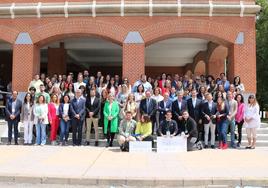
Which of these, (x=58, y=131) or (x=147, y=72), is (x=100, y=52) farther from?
(x=58, y=131)

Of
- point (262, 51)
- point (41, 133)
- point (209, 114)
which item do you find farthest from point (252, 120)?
point (262, 51)

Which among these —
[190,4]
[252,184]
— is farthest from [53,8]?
[252,184]

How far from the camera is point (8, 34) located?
55.7 ft

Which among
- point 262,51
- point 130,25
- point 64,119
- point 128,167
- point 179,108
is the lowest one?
point 128,167

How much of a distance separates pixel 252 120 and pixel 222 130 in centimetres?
103

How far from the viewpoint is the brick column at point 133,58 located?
53.9ft

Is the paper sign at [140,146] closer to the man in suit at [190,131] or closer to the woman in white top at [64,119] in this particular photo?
the man in suit at [190,131]

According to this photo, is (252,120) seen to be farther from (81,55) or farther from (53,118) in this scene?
(81,55)

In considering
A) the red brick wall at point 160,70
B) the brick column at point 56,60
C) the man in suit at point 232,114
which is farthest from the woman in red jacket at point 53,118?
the red brick wall at point 160,70

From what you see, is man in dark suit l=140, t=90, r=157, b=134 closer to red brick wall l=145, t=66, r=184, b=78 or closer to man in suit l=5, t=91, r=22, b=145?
man in suit l=5, t=91, r=22, b=145

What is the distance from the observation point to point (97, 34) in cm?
1664

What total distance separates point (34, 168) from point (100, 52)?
1702cm

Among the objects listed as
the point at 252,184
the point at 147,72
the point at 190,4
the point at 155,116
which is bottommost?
the point at 252,184

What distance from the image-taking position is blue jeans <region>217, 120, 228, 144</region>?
12.4 meters
